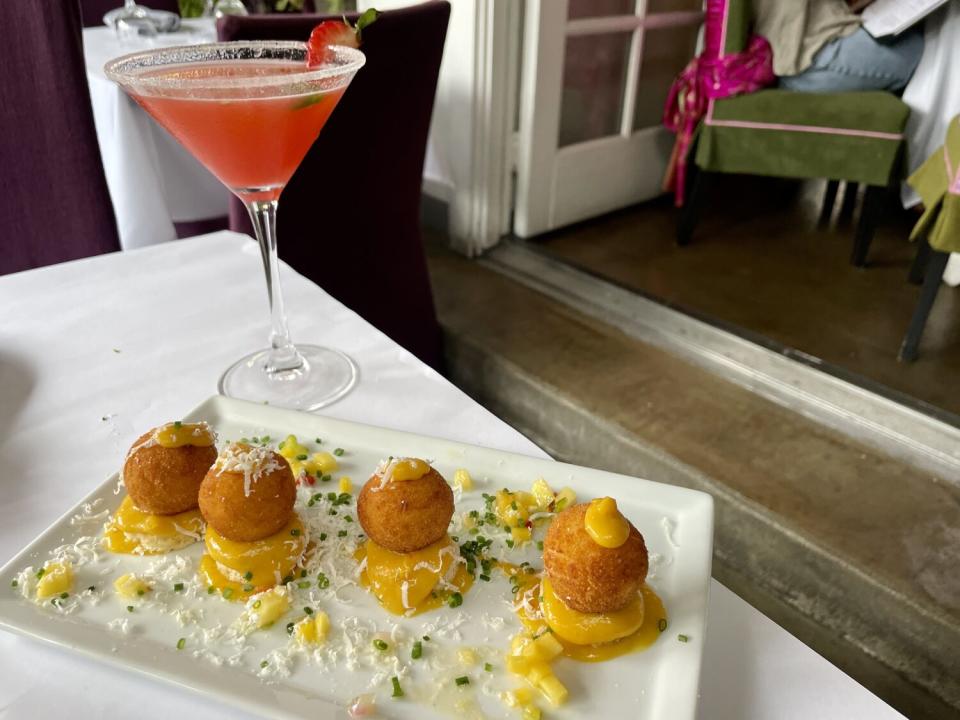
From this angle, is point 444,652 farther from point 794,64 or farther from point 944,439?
point 794,64

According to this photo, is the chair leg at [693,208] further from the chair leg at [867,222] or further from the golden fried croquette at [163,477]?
the golden fried croquette at [163,477]

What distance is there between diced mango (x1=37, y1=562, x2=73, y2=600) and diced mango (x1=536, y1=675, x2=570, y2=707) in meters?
0.31

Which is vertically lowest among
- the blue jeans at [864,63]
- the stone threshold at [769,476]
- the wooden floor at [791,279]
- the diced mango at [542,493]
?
the stone threshold at [769,476]

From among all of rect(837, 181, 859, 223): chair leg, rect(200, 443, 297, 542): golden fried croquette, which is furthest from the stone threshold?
rect(837, 181, 859, 223): chair leg

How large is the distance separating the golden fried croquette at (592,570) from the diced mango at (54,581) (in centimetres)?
32

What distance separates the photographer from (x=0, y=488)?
0.62 metres

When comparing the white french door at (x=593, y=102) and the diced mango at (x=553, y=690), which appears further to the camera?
the white french door at (x=593, y=102)

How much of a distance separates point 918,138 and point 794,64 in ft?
1.46

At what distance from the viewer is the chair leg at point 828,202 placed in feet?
9.46

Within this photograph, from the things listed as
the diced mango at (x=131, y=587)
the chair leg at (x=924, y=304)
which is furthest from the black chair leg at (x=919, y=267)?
the diced mango at (x=131, y=587)

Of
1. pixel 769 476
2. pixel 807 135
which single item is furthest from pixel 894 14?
pixel 769 476

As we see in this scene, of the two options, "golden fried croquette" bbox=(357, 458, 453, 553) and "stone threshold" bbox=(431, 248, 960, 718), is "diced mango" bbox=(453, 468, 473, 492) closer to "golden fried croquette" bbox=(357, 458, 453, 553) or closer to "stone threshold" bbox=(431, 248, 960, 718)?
"golden fried croquette" bbox=(357, 458, 453, 553)

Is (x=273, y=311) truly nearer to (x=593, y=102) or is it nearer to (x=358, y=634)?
(x=358, y=634)

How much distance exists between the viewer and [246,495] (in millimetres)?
492
